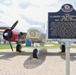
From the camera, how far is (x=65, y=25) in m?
8.45

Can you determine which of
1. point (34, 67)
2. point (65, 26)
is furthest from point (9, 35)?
point (65, 26)

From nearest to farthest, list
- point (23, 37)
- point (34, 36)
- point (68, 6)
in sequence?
point (68, 6) → point (34, 36) → point (23, 37)

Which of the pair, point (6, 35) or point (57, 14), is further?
point (6, 35)

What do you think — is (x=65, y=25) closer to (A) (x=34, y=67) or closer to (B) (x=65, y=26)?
(B) (x=65, y=26)

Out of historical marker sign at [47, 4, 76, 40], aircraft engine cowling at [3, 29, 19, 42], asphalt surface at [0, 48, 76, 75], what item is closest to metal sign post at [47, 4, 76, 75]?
historical marker sign at [47, 4, 76, 40]

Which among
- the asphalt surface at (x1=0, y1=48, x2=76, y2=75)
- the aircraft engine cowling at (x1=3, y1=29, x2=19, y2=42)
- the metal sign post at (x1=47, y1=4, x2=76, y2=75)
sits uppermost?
the metal sign post at (x1=47, y1=4, x2=76, y2=75)

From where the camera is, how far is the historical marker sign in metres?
8.42

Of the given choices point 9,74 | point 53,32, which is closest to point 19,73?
point 9,74

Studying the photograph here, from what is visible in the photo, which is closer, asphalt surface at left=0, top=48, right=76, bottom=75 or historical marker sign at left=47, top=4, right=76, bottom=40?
historical marker sign at left=47, top=4, right=76, bottom=40

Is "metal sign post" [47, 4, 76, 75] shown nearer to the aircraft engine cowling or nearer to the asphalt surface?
the asphalt surface

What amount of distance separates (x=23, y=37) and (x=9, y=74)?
13220 millimetres

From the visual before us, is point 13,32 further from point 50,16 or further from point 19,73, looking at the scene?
point 50,16

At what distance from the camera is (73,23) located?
27.7 ft

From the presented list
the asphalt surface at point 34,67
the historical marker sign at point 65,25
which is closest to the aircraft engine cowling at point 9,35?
the asphalt surface at point 34,67
